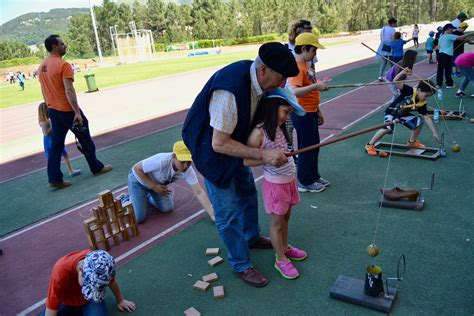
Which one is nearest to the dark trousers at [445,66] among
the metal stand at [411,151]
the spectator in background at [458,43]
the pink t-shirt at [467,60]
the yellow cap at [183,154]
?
the spectator in background at [458,43]

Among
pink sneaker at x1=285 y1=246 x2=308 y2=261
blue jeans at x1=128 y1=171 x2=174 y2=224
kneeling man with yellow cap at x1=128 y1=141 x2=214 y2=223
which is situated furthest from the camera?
blue jeans at x1=128 y1=171 x2=174 y2=224

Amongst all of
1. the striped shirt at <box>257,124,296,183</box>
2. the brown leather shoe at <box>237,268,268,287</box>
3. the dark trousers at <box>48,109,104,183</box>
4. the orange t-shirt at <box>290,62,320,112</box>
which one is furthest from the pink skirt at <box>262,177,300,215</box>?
the dark trousers at <box>48,109,104,183</box>

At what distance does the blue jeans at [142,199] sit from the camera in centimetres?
481

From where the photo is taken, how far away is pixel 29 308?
3572mm

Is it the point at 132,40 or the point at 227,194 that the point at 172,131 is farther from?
the point at 132,40

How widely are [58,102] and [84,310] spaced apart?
4258mm

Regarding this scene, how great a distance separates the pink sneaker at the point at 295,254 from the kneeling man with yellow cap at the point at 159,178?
1162 millimetres

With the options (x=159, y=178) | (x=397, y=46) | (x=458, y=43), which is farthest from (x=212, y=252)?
(x=397, y=46)

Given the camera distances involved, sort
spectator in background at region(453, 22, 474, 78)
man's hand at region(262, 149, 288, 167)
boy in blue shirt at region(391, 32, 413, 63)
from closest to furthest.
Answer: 1. man's hand at region(262, 149, 288, 167)
2. spectator in background at region(453, 22, 474, 78)
3. boy in blue shirt at region(391, 32, 413, 63)

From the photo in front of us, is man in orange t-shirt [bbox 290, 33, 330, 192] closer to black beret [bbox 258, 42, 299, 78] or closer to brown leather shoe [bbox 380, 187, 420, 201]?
brown leather shoe [bbox 380, 187, 420, 201]

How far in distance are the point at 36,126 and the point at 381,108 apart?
11.0 m

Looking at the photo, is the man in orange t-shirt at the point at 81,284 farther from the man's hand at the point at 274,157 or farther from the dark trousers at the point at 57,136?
the dark trousers at the point at 57,136

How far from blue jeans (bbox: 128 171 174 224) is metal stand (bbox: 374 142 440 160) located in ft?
11.6

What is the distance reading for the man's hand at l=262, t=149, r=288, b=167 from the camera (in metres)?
2.89
